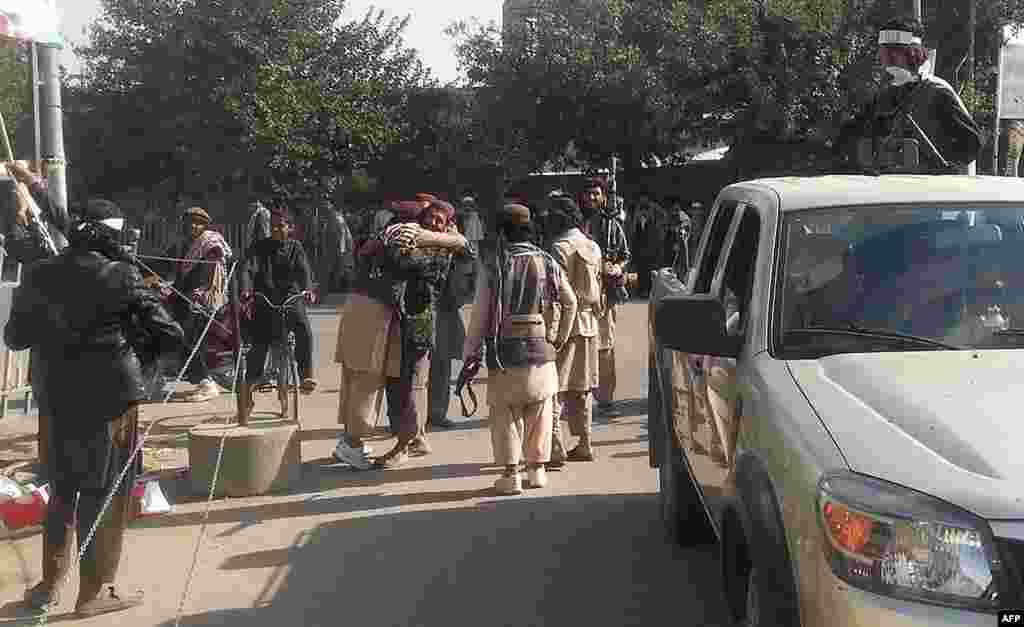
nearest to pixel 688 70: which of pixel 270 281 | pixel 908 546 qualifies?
pixel 270 281

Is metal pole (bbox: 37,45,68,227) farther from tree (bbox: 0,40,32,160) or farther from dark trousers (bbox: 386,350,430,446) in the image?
tree (bbox: 0,40,32,160)

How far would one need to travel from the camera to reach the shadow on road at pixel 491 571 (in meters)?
5.21

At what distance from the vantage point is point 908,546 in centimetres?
270

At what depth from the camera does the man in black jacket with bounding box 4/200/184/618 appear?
5.07 meters

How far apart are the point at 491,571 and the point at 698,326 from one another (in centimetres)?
239

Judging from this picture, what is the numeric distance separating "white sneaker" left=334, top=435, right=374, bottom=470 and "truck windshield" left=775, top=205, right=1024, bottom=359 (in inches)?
177

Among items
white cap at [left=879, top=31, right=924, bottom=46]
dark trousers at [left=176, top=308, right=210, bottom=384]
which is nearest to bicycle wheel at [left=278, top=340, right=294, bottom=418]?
dark trousers at [left=176, top=308, right=210, bottom=384]

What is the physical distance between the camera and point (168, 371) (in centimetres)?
1156

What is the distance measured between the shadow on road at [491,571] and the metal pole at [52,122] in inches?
109

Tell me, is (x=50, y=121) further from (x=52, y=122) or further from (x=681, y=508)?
(x=681, y=508)

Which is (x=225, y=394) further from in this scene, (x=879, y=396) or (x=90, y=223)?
(x=879, y=396)

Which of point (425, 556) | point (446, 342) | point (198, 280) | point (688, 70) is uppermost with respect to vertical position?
point (688, 70)

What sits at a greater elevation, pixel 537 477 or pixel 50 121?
pixel 50 121

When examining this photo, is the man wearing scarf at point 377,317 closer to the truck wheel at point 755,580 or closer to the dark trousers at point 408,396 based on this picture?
the dark trousers at point 408,396
